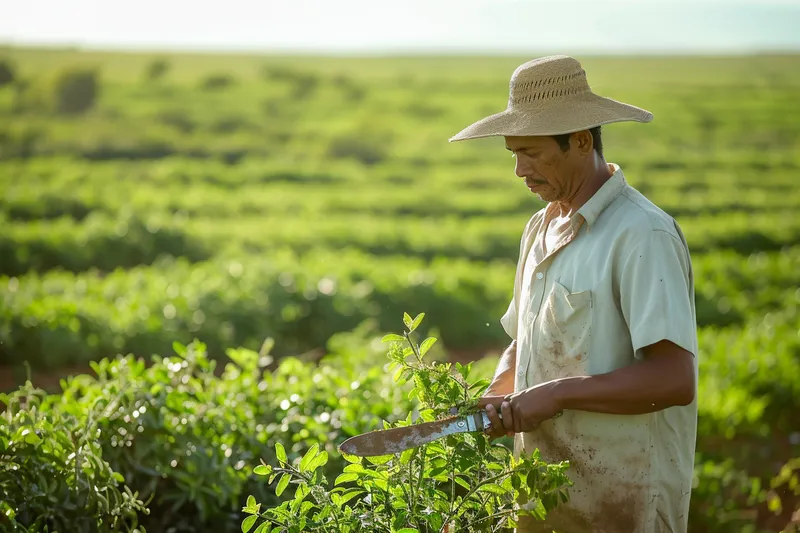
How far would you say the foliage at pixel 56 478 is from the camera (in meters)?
2.66

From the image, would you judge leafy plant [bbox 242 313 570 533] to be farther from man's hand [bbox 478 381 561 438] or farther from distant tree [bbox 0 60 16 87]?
distant tree [bbox 0 60 16 87]

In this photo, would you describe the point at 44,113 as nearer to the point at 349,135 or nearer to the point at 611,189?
the point at 349,135

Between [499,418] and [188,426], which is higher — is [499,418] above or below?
above

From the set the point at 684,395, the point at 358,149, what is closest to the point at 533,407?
the point at 684,395

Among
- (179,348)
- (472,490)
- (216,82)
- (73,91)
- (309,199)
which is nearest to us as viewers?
(472,490)

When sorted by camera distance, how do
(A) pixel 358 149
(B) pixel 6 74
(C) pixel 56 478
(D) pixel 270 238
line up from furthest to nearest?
(B) pixel 6 74 < (A) pixel 358 149 < (D) pixel 270 238 < (C) pixel 56 478

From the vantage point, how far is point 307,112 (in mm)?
52969

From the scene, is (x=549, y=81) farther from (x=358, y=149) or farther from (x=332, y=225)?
(x=358, y=149)

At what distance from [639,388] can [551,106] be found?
30.5 inches

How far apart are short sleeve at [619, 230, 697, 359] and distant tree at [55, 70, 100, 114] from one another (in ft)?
150

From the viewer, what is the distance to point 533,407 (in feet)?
6.96

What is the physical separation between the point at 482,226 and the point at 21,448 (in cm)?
1462

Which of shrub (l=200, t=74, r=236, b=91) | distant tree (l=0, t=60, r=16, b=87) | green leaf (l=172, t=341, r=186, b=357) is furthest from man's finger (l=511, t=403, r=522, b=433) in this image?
shrub (l=200, t=74, r=236, b=91)

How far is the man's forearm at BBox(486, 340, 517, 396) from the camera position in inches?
103
